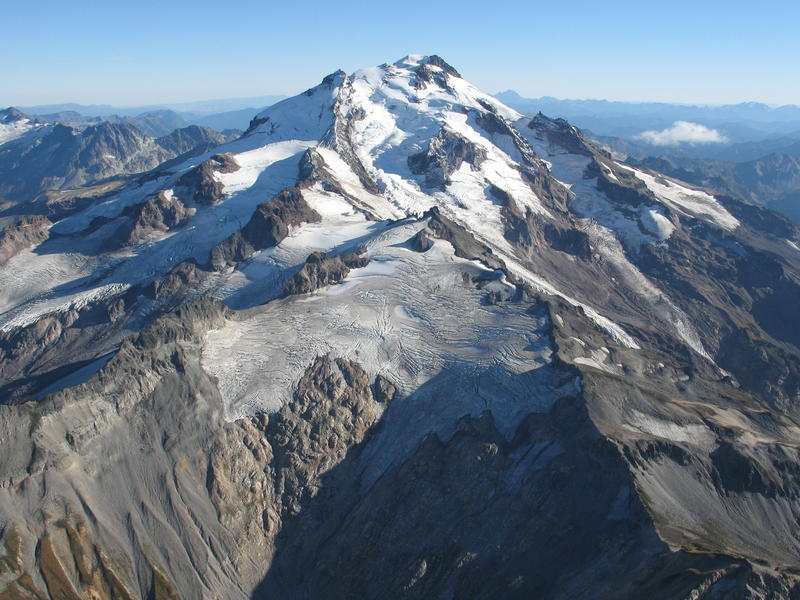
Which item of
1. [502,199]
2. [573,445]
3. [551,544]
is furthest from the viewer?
[502,199]

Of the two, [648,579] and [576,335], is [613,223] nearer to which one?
[576,335]

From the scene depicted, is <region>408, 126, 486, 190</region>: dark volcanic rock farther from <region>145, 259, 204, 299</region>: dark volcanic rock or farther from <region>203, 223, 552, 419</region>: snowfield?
<region>145, 259, 204, 299</region>: dark volcanic rock

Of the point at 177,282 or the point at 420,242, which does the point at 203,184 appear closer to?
the point at 177,282

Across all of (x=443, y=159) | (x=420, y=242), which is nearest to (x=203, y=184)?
(x=420, y=242)

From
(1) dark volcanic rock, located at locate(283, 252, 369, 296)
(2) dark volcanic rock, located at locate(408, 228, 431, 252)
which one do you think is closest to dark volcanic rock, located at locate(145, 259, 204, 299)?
(1) dark volcanic rock, located at locate(283, 252, 369, 296)

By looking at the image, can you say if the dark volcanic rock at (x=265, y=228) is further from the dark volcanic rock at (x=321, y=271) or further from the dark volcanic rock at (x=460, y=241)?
the dark volcanic rock at (x=460, y=241)

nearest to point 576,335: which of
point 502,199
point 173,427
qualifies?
point 173,427

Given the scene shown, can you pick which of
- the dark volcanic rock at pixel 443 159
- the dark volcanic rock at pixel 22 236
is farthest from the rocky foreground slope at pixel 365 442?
the dark volcanic rock at pixel 443 159
